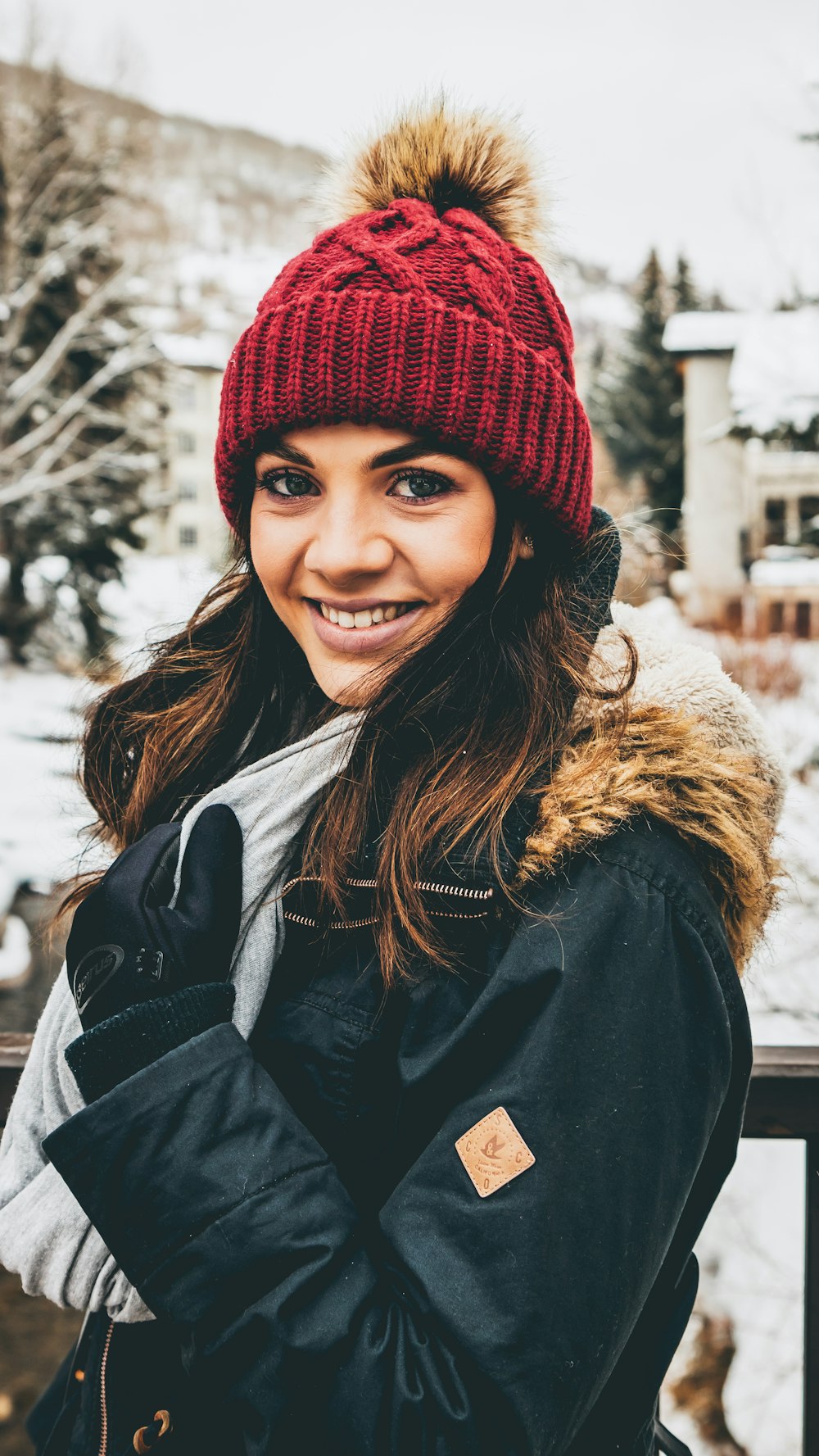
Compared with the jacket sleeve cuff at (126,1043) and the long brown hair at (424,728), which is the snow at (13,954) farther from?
the jacket sleeve cuff at (126,1043)

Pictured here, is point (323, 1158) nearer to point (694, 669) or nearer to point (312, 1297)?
point (312, 1297)

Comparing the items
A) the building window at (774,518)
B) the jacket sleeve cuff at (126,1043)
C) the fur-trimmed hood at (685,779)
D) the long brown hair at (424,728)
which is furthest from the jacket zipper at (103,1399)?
the building window at (774,518)

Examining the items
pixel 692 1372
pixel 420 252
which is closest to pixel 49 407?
pixel 692 1372

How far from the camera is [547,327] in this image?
1.40 m

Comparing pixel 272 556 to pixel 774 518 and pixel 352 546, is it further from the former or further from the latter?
pixel 774 518

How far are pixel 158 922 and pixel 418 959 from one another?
1.01 ft

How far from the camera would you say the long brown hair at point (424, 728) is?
1.19 m

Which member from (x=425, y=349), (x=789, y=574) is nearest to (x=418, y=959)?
(x=425, y=349)

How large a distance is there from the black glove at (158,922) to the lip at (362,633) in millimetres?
260

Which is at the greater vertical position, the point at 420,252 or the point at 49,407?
the point at 49,407

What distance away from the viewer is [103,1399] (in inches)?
49.6

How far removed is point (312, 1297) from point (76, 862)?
103cm

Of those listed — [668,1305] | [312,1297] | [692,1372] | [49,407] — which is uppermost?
[49,407]

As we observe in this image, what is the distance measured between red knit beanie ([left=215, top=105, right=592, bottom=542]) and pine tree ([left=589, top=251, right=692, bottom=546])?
3043 centimetres
